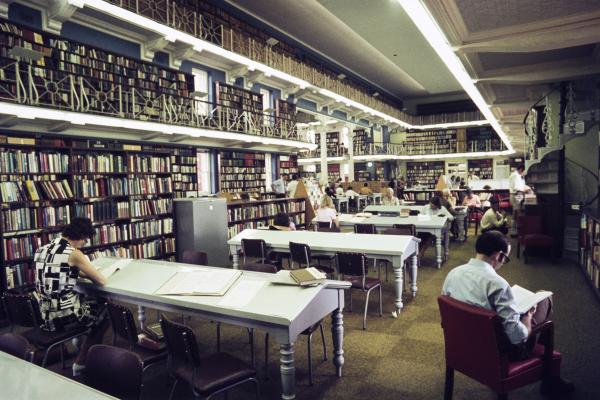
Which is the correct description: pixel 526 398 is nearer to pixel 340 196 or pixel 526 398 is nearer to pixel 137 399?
pixel 137 399

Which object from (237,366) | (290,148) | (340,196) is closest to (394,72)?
(340,196)

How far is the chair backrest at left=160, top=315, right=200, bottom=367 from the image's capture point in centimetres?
210

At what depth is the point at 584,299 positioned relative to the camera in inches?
187

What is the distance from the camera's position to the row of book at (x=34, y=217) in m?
5.11

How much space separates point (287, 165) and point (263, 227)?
21.2ft

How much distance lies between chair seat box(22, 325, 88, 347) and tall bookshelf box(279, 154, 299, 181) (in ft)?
32.2

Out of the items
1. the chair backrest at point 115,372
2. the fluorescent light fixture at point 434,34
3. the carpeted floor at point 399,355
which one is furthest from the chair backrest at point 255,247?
the chair backrest at point 115,372

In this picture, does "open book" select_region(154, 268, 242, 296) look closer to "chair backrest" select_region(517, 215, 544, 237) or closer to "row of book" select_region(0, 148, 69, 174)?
"row of book" select_region(0, 148, 69, 174)

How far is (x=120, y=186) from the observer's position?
6.57 meters

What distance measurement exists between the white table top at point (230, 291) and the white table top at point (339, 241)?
1528 millimetres

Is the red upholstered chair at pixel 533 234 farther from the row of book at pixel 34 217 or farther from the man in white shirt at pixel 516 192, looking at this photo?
the row of book at pixel 34 217

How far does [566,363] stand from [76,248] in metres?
4.07

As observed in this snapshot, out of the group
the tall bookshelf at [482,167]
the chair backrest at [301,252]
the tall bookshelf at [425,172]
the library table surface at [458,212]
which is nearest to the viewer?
the chair backrest at [301,252]

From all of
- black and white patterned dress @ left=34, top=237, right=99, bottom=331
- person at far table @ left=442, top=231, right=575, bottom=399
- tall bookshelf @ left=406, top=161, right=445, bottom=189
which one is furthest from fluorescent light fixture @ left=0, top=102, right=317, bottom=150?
tall bookshelf @ left=406, top=161, right=445, bottom=189
